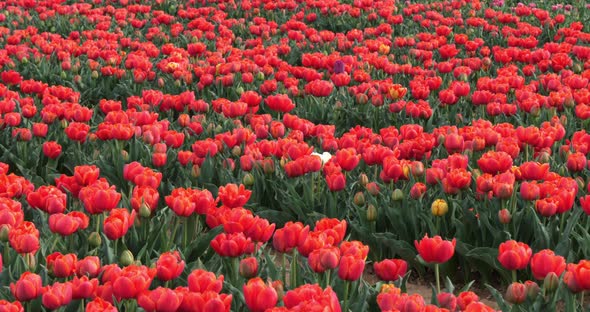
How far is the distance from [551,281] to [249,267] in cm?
106

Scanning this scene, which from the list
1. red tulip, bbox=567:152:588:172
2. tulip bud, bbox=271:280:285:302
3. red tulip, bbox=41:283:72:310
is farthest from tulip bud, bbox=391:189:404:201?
red tulip, bbox=41:283:72:310

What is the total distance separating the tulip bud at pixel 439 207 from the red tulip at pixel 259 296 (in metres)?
1.61

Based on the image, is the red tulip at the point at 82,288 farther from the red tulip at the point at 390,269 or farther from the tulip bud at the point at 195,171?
the tulip bud at the point at 195,171

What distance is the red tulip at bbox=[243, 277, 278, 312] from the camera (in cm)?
234

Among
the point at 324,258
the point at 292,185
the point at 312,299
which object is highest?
the point at 312,299

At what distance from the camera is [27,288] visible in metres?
2.53

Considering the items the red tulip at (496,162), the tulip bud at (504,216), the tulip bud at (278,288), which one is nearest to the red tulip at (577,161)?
the red tulip at (496,162)

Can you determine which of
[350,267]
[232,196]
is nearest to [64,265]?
[232,196]

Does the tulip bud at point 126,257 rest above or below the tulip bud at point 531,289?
below

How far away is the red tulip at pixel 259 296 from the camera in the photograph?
7.68 ft

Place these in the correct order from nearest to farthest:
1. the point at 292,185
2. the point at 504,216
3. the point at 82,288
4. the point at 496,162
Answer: the point at 82,288, the point at 504,216, the point at 496,162, the point at 292,185

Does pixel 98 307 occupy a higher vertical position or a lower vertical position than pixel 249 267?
higher

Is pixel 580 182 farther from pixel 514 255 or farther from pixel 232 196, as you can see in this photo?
pixel 232 196

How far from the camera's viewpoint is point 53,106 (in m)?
5.41
